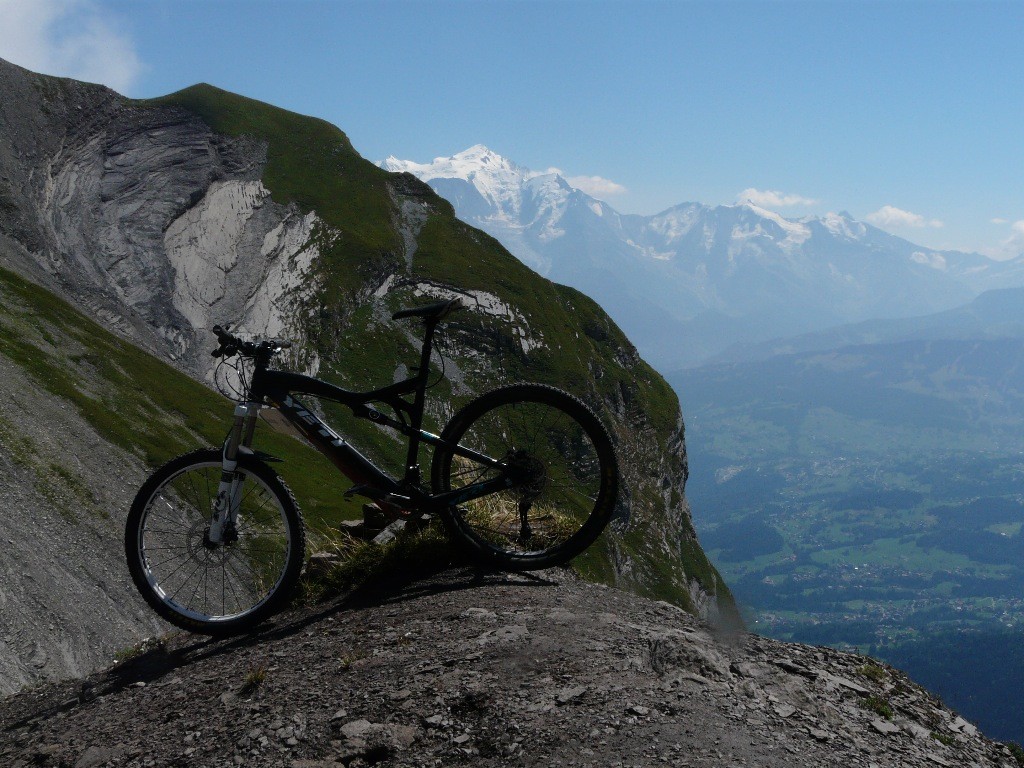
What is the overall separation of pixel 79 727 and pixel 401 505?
3454 millimetres

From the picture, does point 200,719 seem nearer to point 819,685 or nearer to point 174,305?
point 819,685

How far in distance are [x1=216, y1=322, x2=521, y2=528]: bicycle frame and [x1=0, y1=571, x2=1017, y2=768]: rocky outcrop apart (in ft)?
4.04

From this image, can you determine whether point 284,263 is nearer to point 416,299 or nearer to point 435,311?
point 416,299

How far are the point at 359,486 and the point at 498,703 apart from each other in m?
3.35

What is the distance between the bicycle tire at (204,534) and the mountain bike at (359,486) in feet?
0.05

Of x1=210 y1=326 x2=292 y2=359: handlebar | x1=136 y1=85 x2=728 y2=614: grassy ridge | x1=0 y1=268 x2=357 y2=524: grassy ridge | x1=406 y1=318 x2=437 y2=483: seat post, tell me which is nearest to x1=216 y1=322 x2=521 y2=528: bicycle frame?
x1=406 y1=318 x2=437 y2=483: seat post

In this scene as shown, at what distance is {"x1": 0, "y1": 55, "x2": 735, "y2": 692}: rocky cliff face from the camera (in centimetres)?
9694

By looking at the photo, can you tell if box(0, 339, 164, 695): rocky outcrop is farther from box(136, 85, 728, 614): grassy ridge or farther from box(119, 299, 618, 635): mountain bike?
box(136, 85, 728, 614): grassy ridge

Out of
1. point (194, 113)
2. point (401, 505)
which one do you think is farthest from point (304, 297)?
point (401, 505)

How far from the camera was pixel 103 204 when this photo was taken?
106 m

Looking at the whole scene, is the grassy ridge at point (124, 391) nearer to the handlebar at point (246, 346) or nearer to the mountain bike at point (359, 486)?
the mountain bike at point (359, 486)

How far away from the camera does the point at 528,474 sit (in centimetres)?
862

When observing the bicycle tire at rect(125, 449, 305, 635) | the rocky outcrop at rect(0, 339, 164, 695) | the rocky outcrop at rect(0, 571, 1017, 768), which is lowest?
the rocky outcrop at rect(0, 339, 164, 695)

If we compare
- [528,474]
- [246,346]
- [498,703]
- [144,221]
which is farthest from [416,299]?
[498,703]
